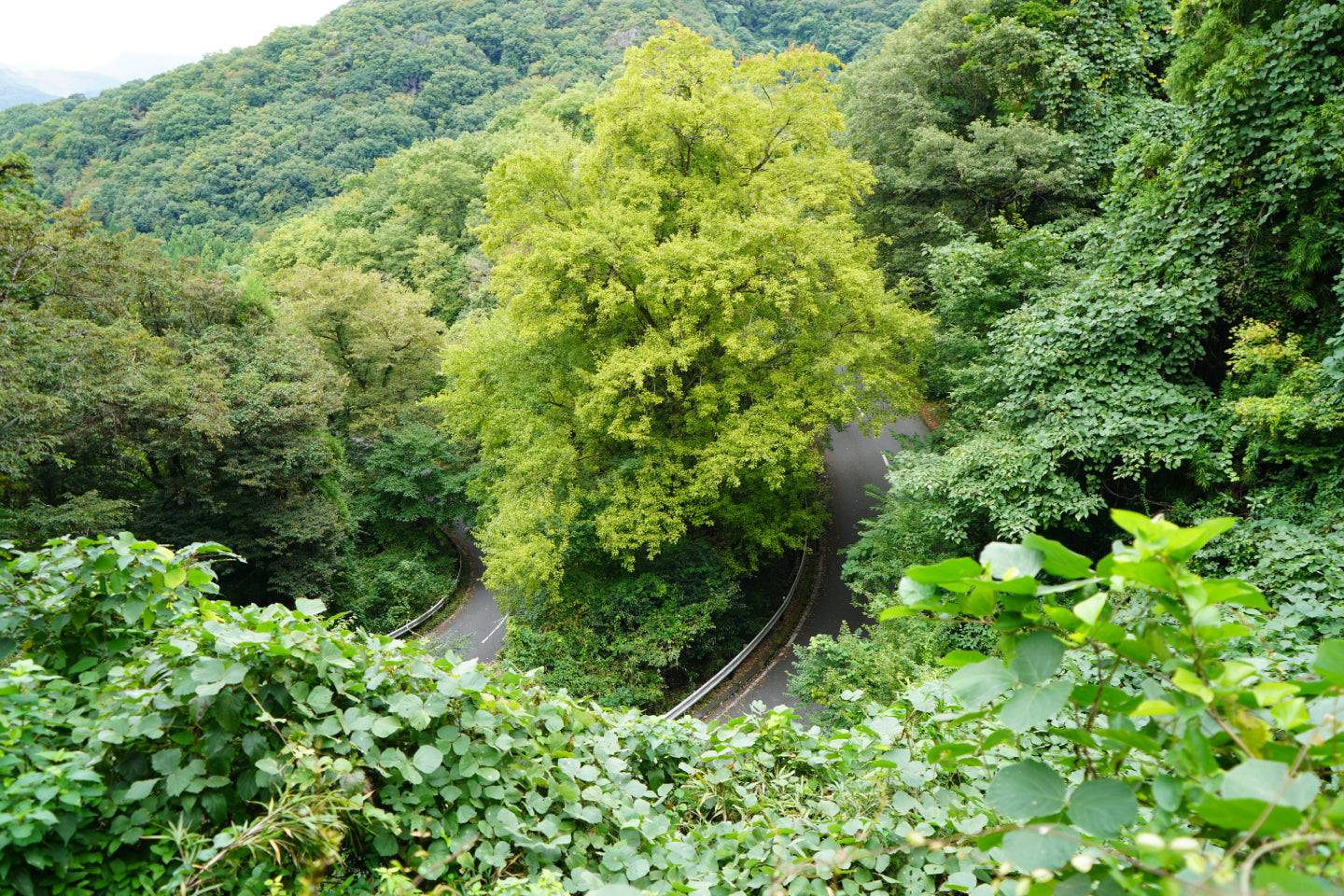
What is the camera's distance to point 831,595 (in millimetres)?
13211

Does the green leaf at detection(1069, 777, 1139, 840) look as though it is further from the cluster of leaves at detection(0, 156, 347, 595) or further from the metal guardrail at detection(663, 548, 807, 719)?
the cluster of leaves at detection(0, 156, 347, 595)

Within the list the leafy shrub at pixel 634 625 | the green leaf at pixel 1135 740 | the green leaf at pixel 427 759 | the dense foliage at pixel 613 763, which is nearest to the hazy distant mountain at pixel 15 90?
the leafy shrub at pixel 634 625

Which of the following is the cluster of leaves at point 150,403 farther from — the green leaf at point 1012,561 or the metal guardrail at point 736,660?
the green leaf at point 1012,561

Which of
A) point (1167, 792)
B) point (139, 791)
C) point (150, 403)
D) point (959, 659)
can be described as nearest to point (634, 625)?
point (150, 403)

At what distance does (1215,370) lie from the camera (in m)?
7.94

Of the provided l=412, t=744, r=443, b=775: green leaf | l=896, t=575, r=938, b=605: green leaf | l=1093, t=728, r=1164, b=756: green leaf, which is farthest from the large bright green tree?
l=1093, t=728, r=1164, b=756: green leaf

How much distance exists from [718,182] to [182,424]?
1105 centimetres

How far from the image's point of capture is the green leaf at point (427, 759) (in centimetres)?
200

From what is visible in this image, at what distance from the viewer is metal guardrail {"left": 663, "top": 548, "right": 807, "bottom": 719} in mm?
10461

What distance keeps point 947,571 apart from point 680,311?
997 centimetres

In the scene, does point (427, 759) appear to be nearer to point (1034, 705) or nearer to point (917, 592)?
point (917, 592)

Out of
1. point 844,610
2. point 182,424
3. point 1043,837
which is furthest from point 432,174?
point 1043,837

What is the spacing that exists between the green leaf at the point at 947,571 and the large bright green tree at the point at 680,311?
345 inches

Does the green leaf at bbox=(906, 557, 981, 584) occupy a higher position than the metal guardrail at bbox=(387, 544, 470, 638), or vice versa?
the green leaf at bbox=(906, 557, 981, 584)
